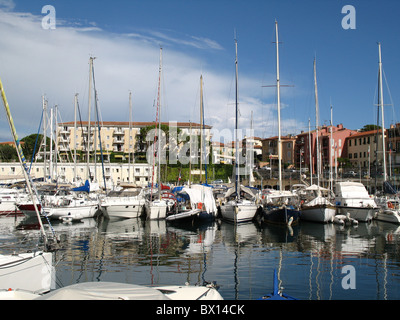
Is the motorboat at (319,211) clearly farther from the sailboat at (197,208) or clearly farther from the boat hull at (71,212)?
the boat hull at (71,212)

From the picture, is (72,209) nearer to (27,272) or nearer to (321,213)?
(321,213)

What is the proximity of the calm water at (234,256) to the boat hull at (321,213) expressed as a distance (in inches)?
35.5

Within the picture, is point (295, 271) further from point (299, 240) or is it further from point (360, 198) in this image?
point (360, 198)

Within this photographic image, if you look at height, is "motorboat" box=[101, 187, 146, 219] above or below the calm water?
above

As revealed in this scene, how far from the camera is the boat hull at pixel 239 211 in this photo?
32.5m

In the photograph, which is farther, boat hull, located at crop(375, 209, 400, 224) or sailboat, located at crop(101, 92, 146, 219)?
sailboat, located at crop(101, 92, 146, 219)

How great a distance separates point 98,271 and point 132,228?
47.4 ft

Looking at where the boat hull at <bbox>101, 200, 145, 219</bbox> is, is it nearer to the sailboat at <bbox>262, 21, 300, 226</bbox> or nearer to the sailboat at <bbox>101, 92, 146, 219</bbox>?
the sailboat at <bbox>101, 92, 146, 219</bbox>

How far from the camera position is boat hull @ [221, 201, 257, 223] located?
32500 millimetres

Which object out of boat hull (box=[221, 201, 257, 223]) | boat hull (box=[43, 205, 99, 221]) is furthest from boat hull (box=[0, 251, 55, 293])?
boat hull (box=[43, 205, 99, 221])

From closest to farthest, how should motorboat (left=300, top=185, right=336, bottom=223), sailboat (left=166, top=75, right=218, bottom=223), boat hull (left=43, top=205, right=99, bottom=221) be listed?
sailboat (left=166, top=75, right=218, bottom=223) < motorboat (left=300, top=185, right=336, bottom=223) < boat hull (left=43, top=205, right=99, bottom=221)

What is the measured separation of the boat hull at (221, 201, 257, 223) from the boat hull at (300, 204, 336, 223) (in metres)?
5.11

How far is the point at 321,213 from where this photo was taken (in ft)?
108
